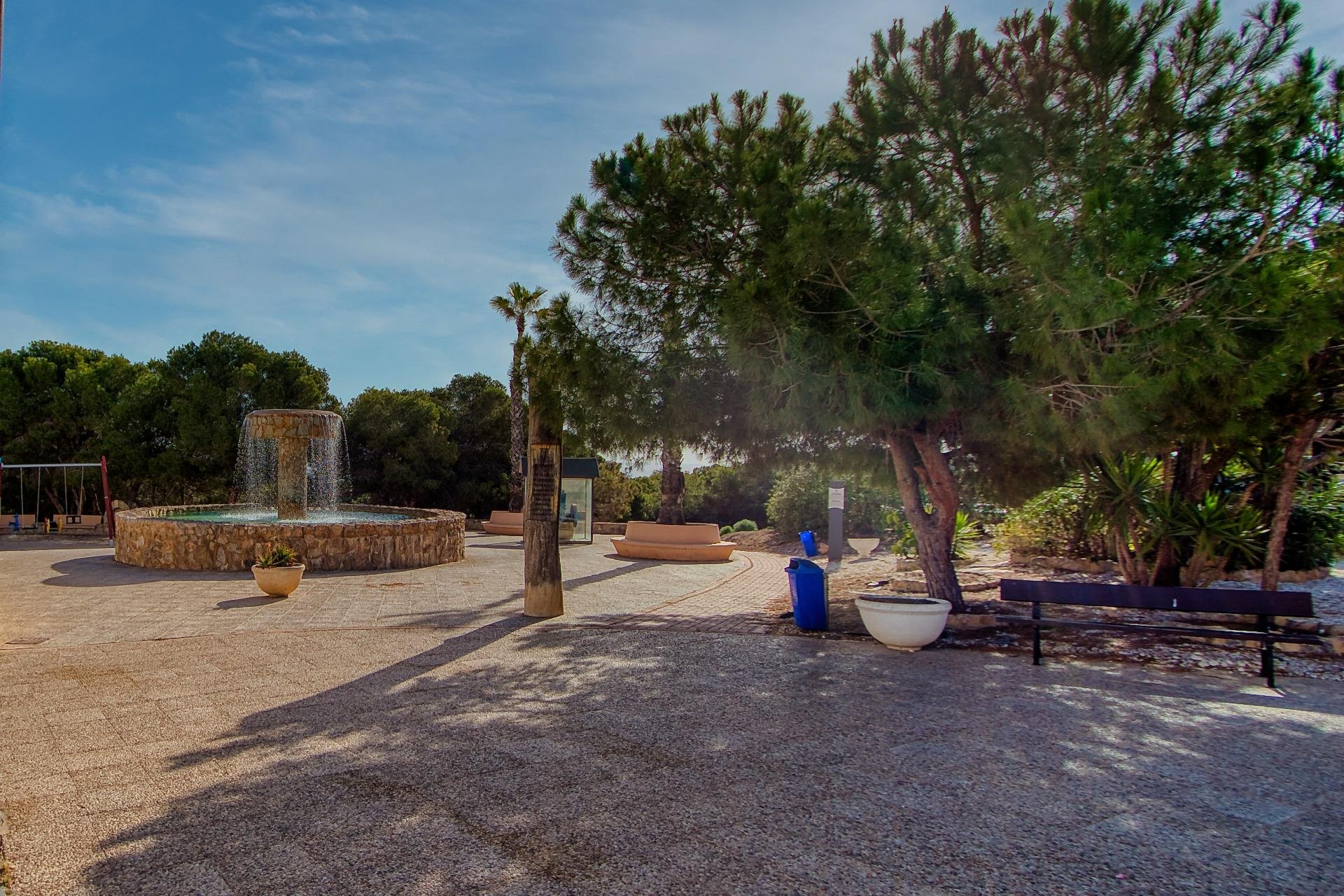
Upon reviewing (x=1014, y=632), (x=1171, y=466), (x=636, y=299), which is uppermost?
(x=636, y=299)

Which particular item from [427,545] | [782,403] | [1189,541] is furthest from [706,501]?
[782,403]

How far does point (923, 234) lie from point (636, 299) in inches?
118

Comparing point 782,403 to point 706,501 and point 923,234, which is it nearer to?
point 923,234

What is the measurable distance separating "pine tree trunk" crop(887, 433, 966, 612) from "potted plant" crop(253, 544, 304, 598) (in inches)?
310

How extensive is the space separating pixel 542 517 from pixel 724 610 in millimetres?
3017

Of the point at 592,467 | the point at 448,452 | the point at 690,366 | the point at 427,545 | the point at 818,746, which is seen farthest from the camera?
the point at 448,452

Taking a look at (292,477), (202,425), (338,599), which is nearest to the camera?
(338,599)

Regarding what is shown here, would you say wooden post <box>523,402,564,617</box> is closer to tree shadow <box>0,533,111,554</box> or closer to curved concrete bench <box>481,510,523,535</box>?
tree shadow <box>0,533,111,554</box>

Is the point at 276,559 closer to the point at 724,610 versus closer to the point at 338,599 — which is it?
the point at 338,599

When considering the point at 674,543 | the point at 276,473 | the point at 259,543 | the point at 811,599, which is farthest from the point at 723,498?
the point at 811,599

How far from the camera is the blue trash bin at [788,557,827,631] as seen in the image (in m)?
9.13

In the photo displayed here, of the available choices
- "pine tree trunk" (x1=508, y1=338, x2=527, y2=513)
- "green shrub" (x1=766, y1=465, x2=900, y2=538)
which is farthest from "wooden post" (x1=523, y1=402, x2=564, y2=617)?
"pine tree trunk" (x1=508, y1=338, x2=527, y2=513)

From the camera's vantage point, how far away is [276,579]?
1088cm

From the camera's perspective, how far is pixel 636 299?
8922mm
